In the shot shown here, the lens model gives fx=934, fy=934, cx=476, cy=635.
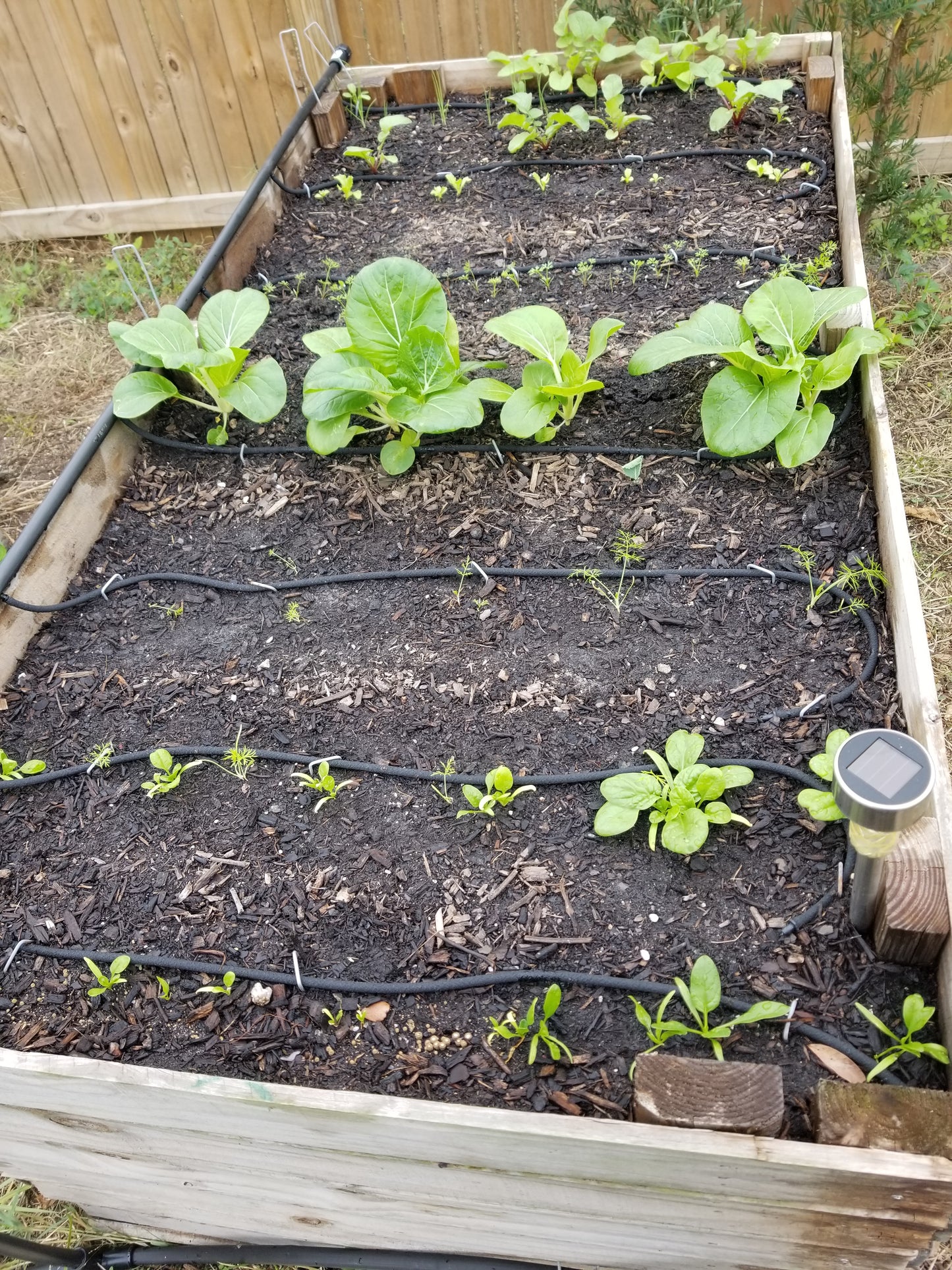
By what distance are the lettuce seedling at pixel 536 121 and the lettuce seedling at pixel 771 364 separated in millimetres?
1464

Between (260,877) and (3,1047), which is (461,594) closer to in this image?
(260,877)

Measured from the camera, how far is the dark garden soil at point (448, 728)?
5.12 ft

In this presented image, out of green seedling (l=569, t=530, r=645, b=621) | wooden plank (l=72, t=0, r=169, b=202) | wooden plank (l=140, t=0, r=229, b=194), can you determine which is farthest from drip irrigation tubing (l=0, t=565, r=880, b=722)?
wooden plank (l=72, t=0, r=169, b=202)

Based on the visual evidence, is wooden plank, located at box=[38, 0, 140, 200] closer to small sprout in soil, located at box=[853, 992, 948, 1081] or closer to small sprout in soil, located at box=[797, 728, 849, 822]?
small sprout in soil, located at box=[797, 728, 849, 822]

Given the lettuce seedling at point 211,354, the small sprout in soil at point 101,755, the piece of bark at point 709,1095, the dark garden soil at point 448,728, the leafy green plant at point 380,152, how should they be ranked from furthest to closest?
1. the leafy green plant at point 380,152
2. the lettuce seedling at point 211,354
3. the small sprout in soil at point 101,755
4. the dark garden soil at point 448,728
5. the piece of bark at point 709,1095

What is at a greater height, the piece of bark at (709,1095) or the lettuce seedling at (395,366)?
the lettuce seedling at (395,366)

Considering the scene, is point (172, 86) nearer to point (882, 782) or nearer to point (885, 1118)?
point (882, 782)

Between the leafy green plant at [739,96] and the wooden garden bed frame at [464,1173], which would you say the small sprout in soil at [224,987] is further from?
the leafy green plant at [739,96]

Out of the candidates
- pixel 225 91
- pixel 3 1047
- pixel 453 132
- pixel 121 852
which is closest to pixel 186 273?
pixel 225 91

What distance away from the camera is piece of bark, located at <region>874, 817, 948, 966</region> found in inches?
56.4

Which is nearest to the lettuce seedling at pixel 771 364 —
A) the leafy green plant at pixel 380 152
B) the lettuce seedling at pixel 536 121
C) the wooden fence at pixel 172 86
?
the lettuce seedling at pixel 536 121

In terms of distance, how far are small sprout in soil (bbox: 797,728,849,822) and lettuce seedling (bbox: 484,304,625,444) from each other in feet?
3.42

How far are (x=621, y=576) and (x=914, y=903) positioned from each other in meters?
0.97

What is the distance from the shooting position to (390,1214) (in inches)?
60.8
